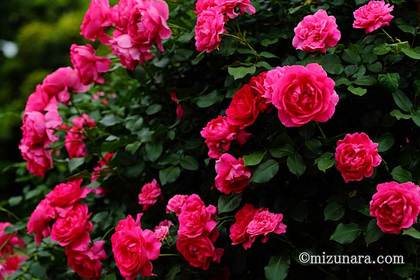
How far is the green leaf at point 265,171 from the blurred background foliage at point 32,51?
6003 millimetres

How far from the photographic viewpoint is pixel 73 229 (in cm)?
174

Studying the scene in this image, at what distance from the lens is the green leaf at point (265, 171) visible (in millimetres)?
1428

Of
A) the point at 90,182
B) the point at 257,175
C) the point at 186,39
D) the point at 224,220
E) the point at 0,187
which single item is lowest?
the point at 0,187

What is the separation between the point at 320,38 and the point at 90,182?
0.91 metres

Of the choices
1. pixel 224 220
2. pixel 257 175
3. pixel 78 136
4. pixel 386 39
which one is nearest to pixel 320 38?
pixel 386 39

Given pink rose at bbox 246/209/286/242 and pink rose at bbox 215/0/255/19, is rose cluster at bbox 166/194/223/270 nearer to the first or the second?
pink rose at bbox 246/209/286/242

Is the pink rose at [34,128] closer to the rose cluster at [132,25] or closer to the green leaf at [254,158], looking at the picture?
the rose cluster at [132,25]

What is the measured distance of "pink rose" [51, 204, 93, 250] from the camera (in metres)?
1.74

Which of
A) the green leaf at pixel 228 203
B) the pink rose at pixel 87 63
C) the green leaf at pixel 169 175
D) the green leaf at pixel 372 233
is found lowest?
the green leaf at pixel 372 233

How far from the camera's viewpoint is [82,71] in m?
1.86

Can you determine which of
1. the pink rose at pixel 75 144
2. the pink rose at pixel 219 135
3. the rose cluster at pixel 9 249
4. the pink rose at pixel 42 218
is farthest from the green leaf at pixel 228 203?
the rose cluster at pixel 9 249

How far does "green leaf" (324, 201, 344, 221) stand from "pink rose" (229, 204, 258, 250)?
0.16 meters

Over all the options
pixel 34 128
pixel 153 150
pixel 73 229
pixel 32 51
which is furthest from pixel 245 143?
pixel 32 51

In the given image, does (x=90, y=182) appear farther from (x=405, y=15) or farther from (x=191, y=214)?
(x=405, y=15)
